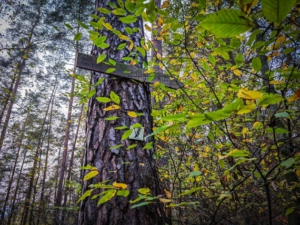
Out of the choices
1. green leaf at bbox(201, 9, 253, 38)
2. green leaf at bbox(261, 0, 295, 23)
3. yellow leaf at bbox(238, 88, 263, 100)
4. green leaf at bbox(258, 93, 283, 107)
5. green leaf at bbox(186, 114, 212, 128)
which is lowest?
green leaf at bbox(186, 114, 212, 128)

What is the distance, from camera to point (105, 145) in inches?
58.5

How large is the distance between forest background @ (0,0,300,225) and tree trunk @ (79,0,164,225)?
8 centimetres

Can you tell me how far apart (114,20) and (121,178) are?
1684mm

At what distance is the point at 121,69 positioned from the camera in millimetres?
1619

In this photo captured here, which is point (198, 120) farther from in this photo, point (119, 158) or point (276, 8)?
point (119, 158)

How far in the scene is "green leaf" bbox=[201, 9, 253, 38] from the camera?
1.56 feet

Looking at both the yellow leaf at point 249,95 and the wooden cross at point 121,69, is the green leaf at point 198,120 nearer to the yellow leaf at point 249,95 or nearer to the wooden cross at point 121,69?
the yellow leaf at point 249,95

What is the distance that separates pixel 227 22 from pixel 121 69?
124 cm

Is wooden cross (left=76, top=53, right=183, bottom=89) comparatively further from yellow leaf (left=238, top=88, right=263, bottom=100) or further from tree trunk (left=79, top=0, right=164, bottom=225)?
yellow leaf (left=238, top=88, right=263, bottom=100)

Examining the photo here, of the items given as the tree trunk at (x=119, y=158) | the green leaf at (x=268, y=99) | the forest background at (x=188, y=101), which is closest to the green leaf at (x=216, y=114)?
the forest background at (x=188, y=101)

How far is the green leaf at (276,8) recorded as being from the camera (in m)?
0.41

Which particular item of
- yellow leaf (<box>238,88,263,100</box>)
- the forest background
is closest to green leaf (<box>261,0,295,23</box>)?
the forest background

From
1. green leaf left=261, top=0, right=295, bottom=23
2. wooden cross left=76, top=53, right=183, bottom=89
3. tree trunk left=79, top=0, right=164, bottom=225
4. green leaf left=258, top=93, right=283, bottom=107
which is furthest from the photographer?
wooden cross left=76, top=53, right=183, bottom=89

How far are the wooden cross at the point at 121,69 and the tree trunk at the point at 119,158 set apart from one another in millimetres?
102
